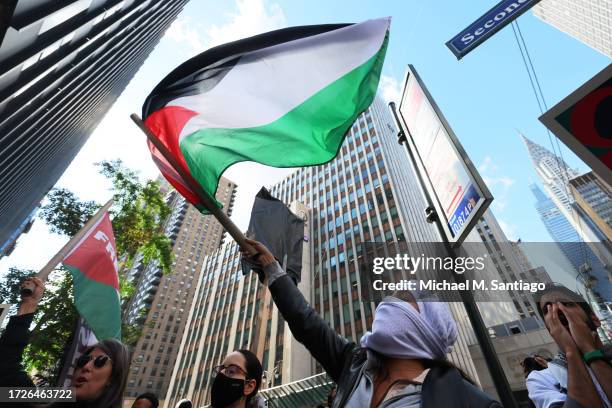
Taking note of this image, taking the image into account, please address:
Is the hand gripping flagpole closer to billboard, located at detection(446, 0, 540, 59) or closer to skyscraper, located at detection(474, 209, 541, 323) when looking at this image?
billboard, located at detection(446, 0, 540, 59)

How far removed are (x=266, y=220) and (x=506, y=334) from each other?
35.1 meters

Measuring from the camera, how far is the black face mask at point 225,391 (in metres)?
2.60

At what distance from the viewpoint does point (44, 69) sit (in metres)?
8.38

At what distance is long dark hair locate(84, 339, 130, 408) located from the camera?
2.25 meters

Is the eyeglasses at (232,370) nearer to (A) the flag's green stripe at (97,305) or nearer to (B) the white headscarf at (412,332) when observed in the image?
(B) the white headscarf at (412,332)

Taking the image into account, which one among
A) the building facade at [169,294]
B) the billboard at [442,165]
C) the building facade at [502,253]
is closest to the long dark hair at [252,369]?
the billboard at [442,165]

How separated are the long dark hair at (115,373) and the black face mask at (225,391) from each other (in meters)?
0.69

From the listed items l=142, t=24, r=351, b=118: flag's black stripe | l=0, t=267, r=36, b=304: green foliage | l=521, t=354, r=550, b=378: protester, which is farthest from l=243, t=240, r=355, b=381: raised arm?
l=0, t=267, r=36, b=304: green foliage

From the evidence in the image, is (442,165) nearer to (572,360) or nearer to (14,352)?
(572,360)

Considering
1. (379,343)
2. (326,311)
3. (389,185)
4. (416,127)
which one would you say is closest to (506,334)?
(326,311)

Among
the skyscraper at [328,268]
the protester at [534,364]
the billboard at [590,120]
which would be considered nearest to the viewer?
the billboard at [590,120]

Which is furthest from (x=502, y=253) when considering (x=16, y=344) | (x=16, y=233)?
(x=16, y=233)

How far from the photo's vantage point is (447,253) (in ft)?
11.4

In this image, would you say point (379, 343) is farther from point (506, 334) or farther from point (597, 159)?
point (506, 334)
